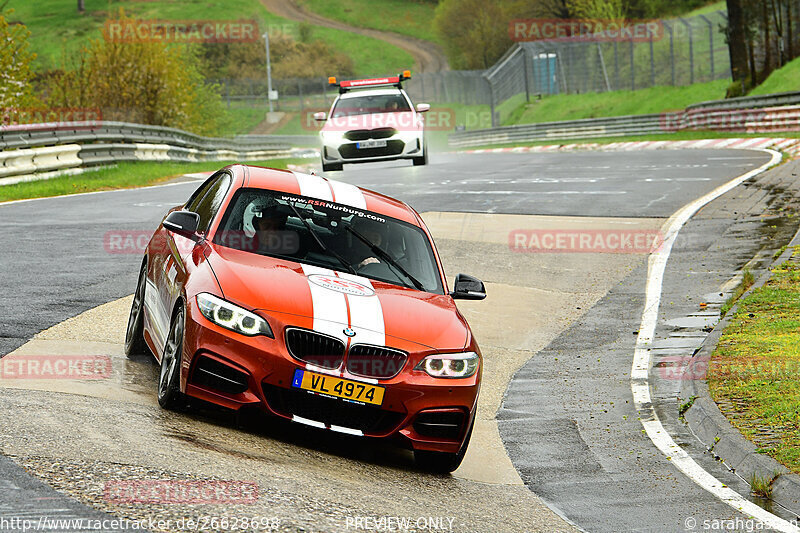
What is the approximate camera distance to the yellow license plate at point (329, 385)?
6.03m

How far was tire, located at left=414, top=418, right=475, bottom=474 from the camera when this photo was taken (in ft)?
21.4

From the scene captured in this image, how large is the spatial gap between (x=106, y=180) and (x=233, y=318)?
1834cm

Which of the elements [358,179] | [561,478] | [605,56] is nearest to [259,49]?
[605,56]

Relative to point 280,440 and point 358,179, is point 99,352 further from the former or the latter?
point 358,179

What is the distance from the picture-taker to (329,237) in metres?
7.48

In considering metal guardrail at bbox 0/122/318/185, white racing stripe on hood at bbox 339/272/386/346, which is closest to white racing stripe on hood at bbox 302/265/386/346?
white racing stripe on hood at bbox 339/272/386/346

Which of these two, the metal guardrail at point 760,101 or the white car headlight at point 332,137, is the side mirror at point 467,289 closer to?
the white car headlight at point 332,137

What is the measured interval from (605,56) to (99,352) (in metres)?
49.0

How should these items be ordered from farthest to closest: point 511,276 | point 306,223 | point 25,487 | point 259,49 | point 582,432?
1. point 259,49
2. point 511,276
3. point 582,432
4. point 306,223
5. point 25,487

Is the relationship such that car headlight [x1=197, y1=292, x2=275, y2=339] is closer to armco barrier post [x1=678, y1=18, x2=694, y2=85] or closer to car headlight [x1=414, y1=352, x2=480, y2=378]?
car headlight [x1=414, y1=352, x2=480, y2=378]

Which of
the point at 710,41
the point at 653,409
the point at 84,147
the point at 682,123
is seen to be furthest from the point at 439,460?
the point at 710,41

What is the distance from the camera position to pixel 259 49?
106m

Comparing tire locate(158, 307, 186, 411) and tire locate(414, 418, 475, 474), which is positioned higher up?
tire locate(158, 307, 186, 411)

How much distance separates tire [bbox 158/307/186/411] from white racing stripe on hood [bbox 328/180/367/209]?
66.9 inches
